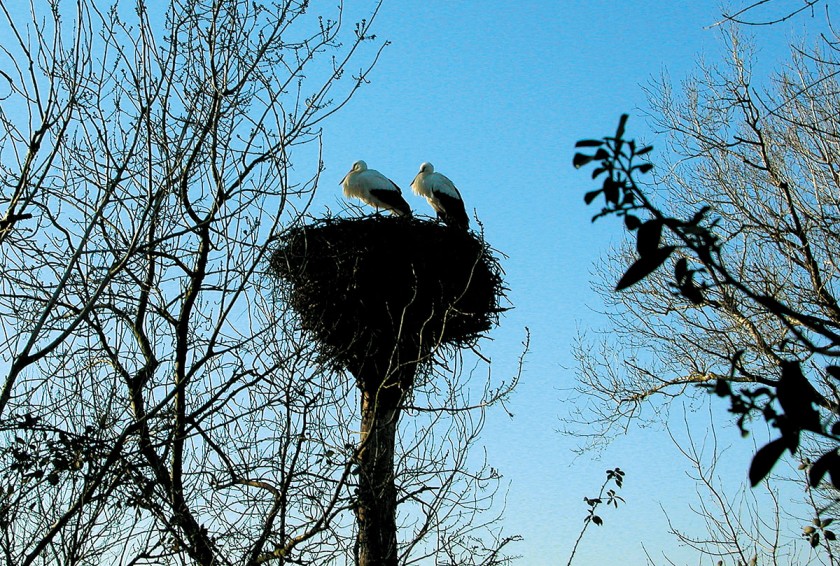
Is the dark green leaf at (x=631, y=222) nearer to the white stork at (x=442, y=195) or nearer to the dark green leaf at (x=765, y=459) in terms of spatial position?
the dark green leaf at (x=765, y=459)

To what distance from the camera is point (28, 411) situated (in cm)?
401

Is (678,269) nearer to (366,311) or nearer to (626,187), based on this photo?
(626,187)

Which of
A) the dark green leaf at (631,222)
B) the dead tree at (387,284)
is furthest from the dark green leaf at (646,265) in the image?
the dead tree at (387,284)

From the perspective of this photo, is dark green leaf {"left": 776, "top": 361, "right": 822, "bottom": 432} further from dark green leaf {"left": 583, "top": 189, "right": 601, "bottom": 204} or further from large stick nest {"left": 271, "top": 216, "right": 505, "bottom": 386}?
large stick nest {"left": 271, "top": 216, "right": 505, "bottom": 386}

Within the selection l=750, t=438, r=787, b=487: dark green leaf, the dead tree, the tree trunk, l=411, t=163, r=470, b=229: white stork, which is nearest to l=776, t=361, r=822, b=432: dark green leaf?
l=750, t=438, r=787, b=487: dark green leaf

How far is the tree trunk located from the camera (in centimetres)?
473

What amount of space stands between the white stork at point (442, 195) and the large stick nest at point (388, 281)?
2164mm

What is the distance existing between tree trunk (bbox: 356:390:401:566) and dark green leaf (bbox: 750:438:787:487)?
11.3 ft

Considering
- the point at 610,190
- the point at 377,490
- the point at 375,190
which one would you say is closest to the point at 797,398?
the point at 610,190

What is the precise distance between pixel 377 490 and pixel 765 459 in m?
4.41

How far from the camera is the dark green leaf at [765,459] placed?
101 centimetres

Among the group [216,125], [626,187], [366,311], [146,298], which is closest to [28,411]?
[146,298]

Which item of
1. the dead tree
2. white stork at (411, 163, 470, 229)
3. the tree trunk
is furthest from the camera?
white stork at (411, 163, 470, 229)

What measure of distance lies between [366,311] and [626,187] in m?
6.60
